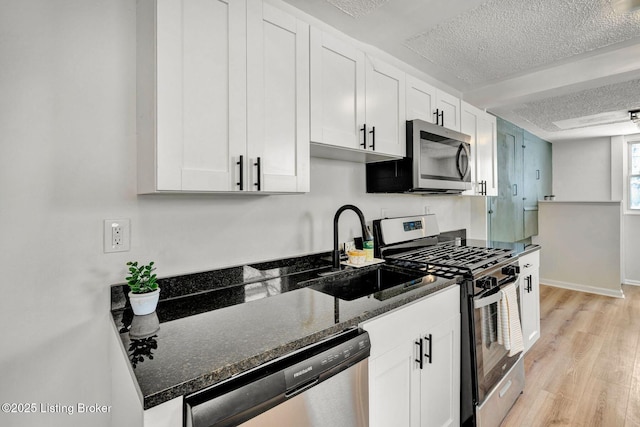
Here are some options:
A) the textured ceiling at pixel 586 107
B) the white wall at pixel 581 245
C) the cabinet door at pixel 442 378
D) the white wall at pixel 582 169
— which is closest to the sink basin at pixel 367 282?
the cabinet door at pixel 442 378

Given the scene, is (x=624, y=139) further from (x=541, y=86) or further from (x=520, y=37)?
(x=520, y=37)

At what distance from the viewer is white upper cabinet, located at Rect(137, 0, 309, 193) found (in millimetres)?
1035

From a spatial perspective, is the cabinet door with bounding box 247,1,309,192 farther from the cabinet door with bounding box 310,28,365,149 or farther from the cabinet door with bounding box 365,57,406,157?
the cabinet door with bounding box 365,57,406,157

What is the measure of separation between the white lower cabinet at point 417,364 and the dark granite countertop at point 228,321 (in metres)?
0.08

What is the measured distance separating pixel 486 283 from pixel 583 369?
5.02 ft

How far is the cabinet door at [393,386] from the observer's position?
118 cm

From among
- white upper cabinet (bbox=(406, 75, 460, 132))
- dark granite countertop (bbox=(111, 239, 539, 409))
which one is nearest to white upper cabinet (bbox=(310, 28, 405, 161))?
white upper cabinet (bbox=(406, 75, 460, 132))

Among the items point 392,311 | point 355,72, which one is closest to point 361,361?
point 392,311

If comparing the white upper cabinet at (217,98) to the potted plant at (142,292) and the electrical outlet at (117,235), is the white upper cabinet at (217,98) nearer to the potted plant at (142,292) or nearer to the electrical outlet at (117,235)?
the electrical outlet at (117,235)

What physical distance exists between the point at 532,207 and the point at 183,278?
4844 millimetres

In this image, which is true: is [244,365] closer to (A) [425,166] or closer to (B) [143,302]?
(B) [143,302]

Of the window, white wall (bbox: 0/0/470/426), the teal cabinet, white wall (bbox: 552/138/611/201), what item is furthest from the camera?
white wall (bbox: 552/138/611/201)

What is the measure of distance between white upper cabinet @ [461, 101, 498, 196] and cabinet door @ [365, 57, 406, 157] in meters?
0.87

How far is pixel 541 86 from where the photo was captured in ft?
8.53
